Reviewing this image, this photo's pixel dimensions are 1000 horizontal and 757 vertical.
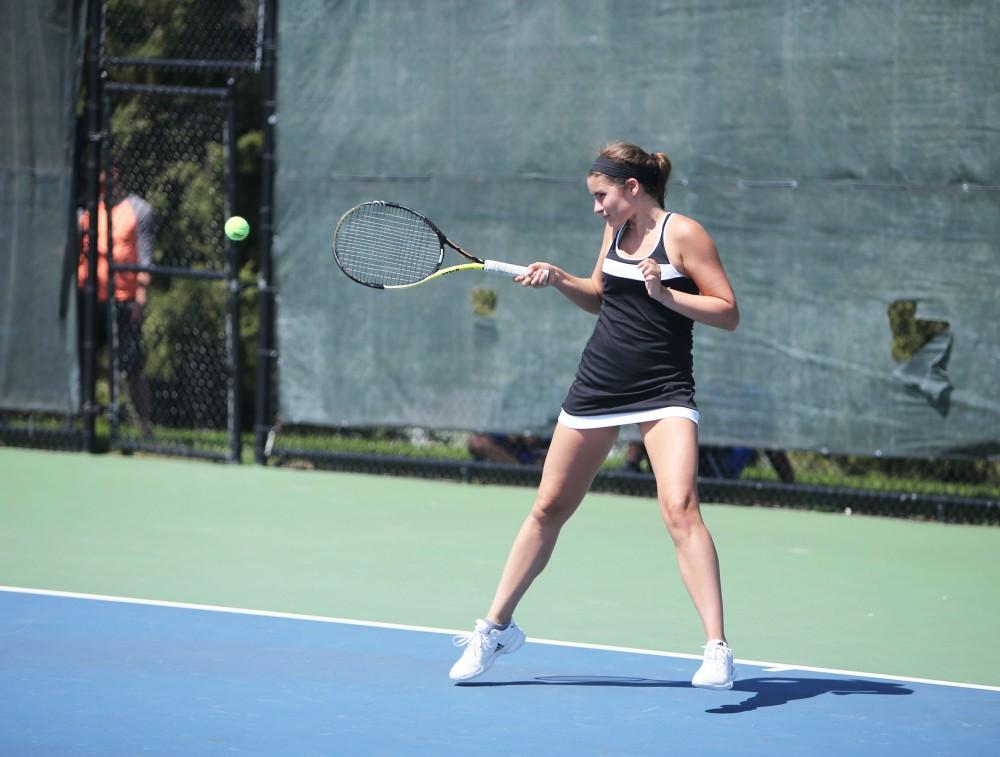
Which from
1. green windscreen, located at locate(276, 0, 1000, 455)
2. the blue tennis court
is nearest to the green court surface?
the blue tennis court

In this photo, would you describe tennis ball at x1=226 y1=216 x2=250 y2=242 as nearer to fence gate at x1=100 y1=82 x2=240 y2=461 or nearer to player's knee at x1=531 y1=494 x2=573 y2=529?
→ fence gate at x1=100 y1=82 x2=240 y2=461

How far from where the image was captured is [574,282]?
203 inches

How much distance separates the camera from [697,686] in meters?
4.89

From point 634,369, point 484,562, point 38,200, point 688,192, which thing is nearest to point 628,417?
point 634,369

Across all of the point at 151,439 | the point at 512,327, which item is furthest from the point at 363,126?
the point at 151,439

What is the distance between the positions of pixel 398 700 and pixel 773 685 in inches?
46.1

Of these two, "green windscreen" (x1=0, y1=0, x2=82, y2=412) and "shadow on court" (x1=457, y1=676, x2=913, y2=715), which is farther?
"green windscreen" (x1=0, y1=0, x2=82, y2=412)

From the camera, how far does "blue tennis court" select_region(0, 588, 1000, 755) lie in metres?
4.32

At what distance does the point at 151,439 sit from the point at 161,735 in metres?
6.43

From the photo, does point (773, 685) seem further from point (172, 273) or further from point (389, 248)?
point (172, 273)

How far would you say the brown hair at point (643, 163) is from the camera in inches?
196

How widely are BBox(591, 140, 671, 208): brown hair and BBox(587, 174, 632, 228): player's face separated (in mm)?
19

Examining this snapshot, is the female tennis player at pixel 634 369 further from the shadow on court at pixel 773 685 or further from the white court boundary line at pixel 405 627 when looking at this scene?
the white court boundary line at pixel 405 627

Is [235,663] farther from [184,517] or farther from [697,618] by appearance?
[184,517]
